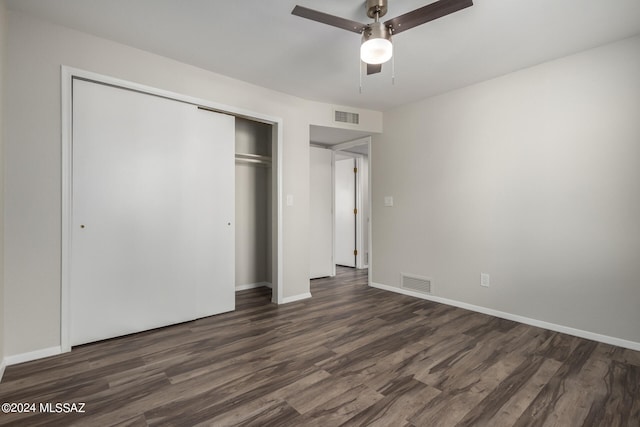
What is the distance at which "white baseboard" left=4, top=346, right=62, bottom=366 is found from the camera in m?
2.13

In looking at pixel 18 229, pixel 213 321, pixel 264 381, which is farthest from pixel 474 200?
pixel 18 229

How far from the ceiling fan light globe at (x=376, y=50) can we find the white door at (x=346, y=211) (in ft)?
12.6

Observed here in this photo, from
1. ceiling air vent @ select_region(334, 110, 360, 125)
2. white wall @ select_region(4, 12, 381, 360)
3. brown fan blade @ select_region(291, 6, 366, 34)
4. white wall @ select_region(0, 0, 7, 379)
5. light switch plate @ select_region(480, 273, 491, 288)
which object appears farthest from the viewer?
ceiling air vent @ select_region(334, 110, 360, 125)

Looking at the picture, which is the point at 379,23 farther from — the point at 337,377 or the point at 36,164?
the point at 36,164

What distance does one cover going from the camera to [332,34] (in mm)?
2400

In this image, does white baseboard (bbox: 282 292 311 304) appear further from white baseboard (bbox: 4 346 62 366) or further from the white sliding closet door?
white baseboard (bbox: 4 346 62 366)

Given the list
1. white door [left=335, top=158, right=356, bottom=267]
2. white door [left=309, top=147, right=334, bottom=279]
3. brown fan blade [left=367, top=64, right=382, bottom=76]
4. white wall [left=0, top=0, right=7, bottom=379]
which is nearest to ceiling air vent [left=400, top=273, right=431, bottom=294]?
white door [left=309, top=147, right=334, bottom=279]

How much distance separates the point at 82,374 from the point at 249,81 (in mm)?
2997

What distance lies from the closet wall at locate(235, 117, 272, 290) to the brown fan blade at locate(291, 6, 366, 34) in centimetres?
234

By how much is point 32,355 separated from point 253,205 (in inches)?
107

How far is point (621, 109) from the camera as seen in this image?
2514 millimetres

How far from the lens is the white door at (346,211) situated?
5.80m

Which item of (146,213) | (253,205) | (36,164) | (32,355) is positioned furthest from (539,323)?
(36,164)

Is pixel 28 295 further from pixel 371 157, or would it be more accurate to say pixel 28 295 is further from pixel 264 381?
pixel 371 157
